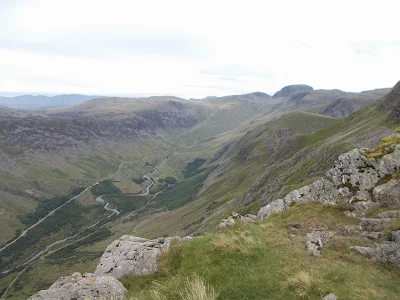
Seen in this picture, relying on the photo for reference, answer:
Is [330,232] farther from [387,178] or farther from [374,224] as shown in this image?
[387,178]

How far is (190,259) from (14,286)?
19655 centimetres

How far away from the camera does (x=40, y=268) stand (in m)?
182

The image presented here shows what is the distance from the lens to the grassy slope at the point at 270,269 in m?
15.8

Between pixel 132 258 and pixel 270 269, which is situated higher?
pixel 270 269

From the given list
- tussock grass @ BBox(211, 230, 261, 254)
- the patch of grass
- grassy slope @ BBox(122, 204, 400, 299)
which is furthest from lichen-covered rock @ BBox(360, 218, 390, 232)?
the patch of grass

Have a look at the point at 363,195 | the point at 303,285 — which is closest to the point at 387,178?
the point at 363,195

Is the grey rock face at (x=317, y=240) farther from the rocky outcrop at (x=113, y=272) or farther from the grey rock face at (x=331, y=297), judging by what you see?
the rocky outcrop at (x=113, y=272)

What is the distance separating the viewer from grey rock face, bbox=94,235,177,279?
23266 millimetres

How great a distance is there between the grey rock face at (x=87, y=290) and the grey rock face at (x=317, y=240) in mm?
14335

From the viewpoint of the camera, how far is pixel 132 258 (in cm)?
2416

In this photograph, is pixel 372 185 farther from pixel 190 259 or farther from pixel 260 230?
pixel 190 259

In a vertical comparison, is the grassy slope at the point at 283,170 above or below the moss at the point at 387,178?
below

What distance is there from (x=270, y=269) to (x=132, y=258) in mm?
12226

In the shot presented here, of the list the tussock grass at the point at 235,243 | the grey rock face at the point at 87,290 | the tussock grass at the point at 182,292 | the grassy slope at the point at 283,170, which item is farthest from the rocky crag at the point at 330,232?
the grassy slope at the point at 283,170
